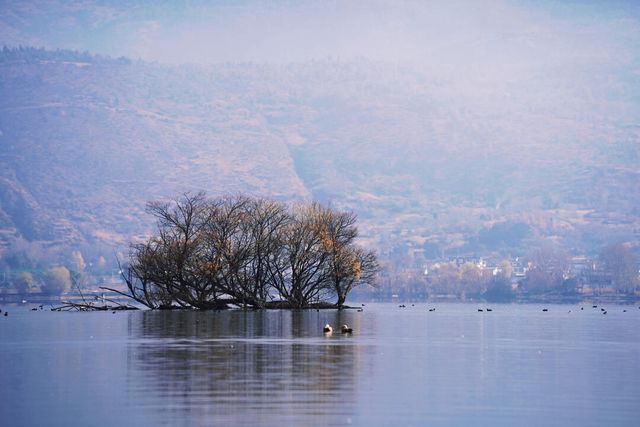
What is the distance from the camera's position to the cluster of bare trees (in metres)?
98.5

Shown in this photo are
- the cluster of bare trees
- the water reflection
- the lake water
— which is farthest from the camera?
the cluster of bare trees

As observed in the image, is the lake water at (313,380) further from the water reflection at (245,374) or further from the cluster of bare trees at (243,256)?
the cluster of bare trees at (243,256)

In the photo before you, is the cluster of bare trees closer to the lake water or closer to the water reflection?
the water reflection

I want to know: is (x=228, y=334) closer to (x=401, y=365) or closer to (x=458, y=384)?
(x=401, y=365)

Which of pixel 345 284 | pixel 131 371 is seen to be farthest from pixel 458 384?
pixel 345 284

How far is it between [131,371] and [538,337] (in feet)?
103

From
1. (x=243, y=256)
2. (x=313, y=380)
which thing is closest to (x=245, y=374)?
(x=313, y=380)

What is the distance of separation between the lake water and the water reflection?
0.16 feet

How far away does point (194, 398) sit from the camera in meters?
32.1

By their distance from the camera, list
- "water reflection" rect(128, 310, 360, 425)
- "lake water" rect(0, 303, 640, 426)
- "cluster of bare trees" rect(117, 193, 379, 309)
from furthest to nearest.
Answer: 1. "cluster of bare trees" rect(117, 193, 379, 309)
2. "water reflection" rect(128, 310, 360, 425)
3. "lake water" rect(0, 303, 640, 426)

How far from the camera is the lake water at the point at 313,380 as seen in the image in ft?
97.1

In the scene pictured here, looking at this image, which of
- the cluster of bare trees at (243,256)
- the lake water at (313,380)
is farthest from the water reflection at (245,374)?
the cluster of bare trees at (243,256)

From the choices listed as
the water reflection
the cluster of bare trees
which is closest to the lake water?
the water reflection

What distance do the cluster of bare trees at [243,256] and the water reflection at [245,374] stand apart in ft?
110
